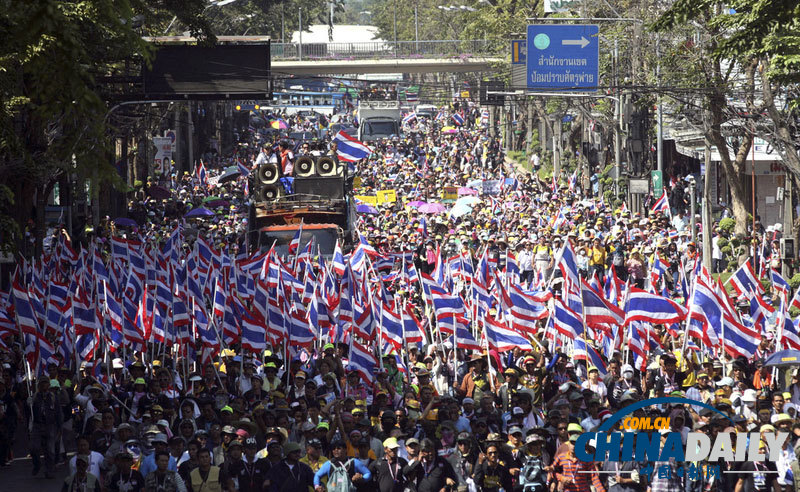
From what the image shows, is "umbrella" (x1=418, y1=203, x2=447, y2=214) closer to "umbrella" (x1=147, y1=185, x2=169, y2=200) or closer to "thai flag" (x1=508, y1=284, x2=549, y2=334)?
"umbrella" (x1=147, y1=185, x2=169, y2=200)

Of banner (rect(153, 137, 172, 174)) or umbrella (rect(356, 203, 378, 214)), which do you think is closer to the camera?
umbrella (rect(356, 203, 378, 214))

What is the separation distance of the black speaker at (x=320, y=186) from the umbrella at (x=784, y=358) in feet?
53.4

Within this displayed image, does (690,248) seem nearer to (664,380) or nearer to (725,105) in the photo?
(725,105)

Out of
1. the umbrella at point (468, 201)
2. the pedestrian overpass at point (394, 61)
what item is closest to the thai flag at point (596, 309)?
the umbrella at point (468, 201)

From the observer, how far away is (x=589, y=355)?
16.4 meters

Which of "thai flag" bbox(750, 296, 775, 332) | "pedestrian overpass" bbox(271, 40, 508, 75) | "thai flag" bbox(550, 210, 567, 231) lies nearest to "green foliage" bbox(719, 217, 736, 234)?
"thai flag" bbox(550, 210, 567, 231)

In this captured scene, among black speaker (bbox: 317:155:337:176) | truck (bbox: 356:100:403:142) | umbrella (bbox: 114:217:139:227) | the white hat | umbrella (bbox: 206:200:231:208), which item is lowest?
the white hat

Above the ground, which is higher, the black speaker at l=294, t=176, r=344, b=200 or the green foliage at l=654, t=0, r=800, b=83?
the green foliage at l=654, t=0, r=800, b=83

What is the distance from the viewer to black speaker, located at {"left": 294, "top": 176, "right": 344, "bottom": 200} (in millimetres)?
30719

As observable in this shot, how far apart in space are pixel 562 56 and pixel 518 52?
211cm

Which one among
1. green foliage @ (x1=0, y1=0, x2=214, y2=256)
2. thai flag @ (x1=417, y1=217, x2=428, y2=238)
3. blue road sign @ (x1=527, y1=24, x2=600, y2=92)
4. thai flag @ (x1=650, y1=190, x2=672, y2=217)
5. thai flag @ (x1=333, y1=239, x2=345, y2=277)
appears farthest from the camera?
blue road sign @ (x1=527, y1=24, x2=600, y2=92)

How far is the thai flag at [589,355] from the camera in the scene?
16.4 m

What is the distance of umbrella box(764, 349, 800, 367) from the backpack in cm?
593

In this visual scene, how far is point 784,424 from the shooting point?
1227 centimetres
